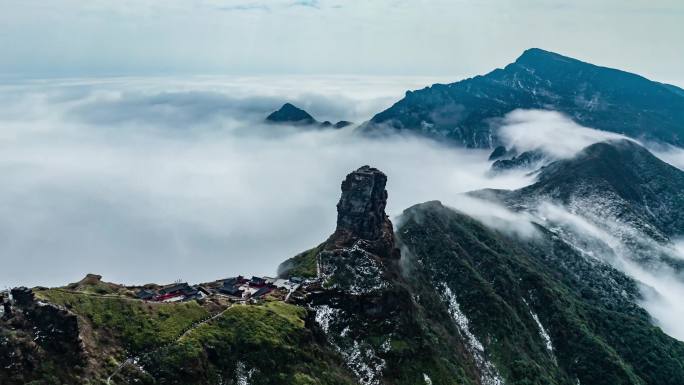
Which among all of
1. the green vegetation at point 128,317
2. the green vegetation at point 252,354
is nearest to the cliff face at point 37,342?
the green vegetation at point 128,317

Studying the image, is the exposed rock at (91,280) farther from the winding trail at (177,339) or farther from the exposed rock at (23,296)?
the winding trail at (177,339)

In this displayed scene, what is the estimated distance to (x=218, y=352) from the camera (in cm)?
14138

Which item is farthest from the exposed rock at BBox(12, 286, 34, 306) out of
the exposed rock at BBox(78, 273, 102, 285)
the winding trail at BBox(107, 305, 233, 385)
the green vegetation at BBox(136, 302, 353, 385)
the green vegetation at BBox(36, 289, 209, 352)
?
the green vegetation at BBox(136, 302, 353, 385)

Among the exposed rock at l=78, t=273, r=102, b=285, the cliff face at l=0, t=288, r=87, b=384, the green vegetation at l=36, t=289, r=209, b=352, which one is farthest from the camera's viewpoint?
the exposed rock at l=78, t=273, r=102, b=285

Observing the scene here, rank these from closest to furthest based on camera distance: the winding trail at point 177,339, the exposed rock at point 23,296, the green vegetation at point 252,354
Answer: the winding trail at point 177,339 → the exposed rock at point 23,296 → the green vegetation at point 252,354

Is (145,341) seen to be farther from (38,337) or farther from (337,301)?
(337,301)

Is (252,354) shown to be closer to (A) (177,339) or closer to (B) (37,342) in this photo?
(A) (177,339)

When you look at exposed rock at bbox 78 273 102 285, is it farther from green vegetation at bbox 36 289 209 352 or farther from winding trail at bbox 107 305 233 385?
winding trail at bbox 107 305 233 385

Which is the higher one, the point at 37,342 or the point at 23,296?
the point at 23,296

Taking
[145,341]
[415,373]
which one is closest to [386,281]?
[415,373]

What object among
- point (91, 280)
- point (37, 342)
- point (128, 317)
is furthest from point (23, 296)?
point (91, 280)

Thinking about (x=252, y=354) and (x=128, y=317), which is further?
(x=252, y=354)

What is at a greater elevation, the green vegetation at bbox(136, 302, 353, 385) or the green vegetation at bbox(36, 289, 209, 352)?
the green vegetation at bbox(36, 289, 209, 352)

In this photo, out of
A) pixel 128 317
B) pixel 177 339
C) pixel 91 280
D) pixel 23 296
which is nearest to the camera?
pixel 23 296
